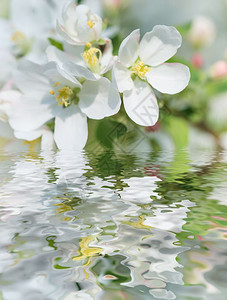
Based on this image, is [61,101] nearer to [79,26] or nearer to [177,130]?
[79,26]

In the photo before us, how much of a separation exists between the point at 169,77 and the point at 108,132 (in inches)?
2.7

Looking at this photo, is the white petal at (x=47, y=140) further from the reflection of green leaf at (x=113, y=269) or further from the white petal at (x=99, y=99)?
the reflection of green leaf at (x=113, y=269)

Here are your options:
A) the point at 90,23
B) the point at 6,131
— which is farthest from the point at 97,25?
the point at 6,131

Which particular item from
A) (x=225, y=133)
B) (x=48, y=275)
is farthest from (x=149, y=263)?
(x=225, y=133)

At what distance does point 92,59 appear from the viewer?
0.28 meters

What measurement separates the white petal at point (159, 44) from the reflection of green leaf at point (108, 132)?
57 mm

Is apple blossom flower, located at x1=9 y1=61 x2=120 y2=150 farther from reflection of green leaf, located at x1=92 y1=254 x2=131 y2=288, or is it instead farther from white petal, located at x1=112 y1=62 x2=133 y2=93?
reflection of green leaf, located at x1=92 y1=254 x2=131 y2=288

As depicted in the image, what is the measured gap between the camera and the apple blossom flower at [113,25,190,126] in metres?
0.27

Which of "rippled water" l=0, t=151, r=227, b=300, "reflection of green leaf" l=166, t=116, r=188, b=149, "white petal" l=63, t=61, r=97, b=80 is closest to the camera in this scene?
"rippled water" l=0, t=151, r=227, b=300

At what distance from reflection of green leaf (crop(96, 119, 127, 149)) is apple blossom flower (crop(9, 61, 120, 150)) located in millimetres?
21

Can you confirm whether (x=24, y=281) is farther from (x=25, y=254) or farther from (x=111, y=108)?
(x=111, y=108)

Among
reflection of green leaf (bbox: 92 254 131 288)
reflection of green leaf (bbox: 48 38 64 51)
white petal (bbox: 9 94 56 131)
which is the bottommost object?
reflection of green leaf (bbox: 92 254 131 288)

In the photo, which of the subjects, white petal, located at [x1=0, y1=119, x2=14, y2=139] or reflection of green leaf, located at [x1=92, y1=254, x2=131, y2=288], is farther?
white petal, located at [x1=0, y1=119, x2=14, y2=139]

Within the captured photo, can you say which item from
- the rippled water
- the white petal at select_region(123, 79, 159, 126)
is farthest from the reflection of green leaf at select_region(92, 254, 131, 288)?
the white petal at select_region(123, 79, 159, 126)
